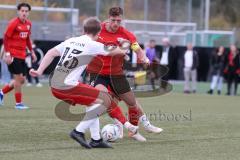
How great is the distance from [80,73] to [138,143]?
1501mm

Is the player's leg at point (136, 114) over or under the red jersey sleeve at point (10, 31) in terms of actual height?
under

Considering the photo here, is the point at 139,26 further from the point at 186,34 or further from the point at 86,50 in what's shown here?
the point at 86,50

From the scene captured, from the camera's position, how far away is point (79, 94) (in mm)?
9258

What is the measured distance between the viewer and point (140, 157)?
27.7 ft

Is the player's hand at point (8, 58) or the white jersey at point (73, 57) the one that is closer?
the white jersey at point (73, 57)

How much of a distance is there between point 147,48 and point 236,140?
16730 millimetres

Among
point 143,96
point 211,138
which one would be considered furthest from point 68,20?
point 211,138

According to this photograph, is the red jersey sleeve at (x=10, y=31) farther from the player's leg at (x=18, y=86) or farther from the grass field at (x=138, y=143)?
the grass field at (x=138, y=143)

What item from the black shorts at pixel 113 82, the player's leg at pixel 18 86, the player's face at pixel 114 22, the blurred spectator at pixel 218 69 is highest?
the player's face at pixel 114 22

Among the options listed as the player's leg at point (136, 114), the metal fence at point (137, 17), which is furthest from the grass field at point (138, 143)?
the metal fence at point (137, 17)

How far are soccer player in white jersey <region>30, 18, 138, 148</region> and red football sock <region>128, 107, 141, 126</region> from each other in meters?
1.30

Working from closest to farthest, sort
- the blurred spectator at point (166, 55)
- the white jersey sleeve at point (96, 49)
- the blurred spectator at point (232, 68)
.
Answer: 1. the white jersey sleeve at point (96, 49)
2. the blurred spectator at point (232, 68)
3. the blurred spectator at point (166, 55)

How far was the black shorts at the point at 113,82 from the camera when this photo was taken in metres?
10.4

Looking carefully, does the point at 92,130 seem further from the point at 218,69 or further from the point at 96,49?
the point at 218,69
